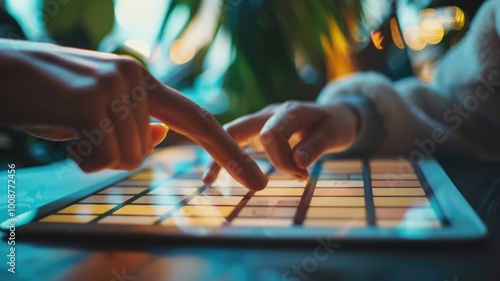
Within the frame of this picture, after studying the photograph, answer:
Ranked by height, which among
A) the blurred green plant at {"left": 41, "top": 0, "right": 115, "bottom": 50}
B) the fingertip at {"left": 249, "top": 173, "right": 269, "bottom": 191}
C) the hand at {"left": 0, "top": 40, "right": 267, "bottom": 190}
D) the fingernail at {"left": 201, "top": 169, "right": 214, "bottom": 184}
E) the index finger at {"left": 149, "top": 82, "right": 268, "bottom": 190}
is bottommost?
the fingernail at {"left": 201, "top": 169, "right": 214, "bottom": 184}

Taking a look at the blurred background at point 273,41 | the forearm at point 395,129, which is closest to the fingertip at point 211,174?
the forearm at point 395,129

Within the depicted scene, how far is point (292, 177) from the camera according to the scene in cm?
52

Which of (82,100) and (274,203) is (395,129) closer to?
(274,203)

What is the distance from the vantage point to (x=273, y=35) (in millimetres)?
983

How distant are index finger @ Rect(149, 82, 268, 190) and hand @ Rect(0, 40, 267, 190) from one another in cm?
3

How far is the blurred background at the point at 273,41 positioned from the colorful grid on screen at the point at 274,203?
0.47 meters

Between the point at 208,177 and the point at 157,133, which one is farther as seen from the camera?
the point at 208,177

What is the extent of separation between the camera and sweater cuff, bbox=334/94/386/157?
67 cm

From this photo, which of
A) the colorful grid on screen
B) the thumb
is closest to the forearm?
the colorful grid on screen

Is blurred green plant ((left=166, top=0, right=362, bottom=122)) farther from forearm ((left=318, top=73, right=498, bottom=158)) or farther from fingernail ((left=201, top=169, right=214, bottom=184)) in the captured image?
fingernail ((left=201, top=169, right=214, bottom=184))

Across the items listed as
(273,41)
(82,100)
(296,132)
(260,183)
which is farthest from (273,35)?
(82,100)

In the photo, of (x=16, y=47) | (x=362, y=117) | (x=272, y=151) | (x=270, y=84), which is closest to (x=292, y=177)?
(x=272, y=151)

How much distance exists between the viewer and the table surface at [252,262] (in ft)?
Result: 0.94

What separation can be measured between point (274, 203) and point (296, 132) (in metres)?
0.15
